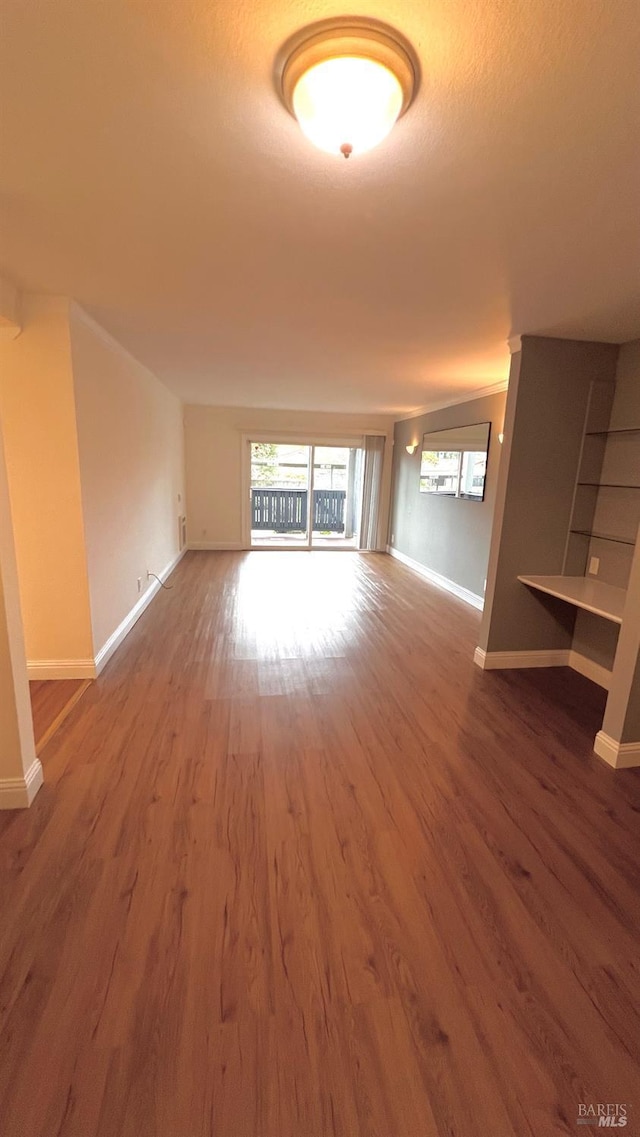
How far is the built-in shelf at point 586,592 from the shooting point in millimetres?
2568

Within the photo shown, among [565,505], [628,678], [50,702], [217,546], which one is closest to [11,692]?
[50,702]

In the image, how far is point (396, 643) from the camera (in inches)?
151

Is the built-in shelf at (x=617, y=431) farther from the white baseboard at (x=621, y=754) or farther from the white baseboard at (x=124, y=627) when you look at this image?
the white baseboard at (x=124, y=627)

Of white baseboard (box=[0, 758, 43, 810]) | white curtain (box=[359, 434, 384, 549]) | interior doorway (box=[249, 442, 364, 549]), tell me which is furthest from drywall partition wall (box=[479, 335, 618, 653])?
interior doorway (box=[249, 442, 364, 549])

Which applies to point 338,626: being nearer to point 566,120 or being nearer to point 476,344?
point 476,344

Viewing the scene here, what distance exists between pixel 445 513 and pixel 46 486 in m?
4.31

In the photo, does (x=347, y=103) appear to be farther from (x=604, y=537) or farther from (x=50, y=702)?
(x=50, y=702)

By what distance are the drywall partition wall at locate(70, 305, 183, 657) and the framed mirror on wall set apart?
11.2 feet

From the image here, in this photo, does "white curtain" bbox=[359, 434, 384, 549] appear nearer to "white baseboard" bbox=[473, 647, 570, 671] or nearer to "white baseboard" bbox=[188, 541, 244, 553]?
"white baseboard" bbox=[188, 541, 244, 553]

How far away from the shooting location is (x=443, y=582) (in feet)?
18.5

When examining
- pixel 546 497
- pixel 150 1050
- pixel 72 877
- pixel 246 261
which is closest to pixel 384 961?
pixel 150 1050

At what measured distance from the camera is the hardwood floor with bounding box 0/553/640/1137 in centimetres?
106

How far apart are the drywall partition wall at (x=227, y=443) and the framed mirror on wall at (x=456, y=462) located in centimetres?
155

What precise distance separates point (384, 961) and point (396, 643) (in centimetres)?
260
